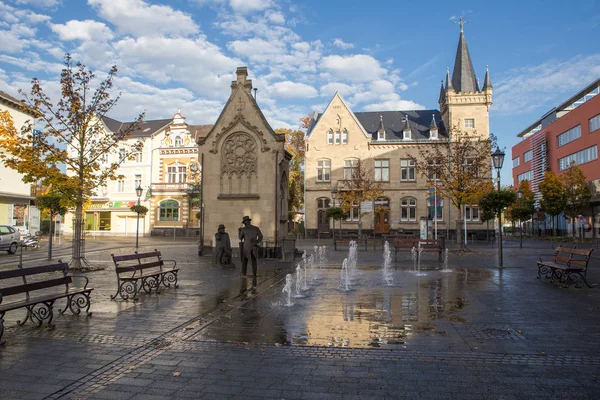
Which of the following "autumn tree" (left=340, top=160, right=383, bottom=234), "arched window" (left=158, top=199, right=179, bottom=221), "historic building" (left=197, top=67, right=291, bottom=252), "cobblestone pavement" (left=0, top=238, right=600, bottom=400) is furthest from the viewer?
"arched window" (left=158, top=199, right=179, bottom=221)

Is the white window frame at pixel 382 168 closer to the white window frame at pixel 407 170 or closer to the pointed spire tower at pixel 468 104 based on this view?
the white window frame at pixel 407 170

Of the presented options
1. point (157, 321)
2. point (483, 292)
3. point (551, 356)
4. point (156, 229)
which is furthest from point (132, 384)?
point (156, 229)

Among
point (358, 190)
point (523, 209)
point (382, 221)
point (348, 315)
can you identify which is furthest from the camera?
point (382, 221)

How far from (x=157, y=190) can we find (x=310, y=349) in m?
49.3

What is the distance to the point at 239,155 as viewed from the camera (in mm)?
20516

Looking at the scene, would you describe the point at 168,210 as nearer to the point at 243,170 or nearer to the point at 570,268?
the point at 243,170

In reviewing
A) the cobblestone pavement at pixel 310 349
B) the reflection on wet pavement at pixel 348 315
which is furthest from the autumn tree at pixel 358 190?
the cobblestone pavement at pixel 310 349

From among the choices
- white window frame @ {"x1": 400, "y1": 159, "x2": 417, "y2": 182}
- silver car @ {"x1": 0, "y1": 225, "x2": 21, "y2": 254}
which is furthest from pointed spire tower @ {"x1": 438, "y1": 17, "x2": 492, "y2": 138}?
silver car @ {"x1": 0, "y1": 225, "x2": 21, "y2": 254}

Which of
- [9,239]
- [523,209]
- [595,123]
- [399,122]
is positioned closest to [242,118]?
[9,239]

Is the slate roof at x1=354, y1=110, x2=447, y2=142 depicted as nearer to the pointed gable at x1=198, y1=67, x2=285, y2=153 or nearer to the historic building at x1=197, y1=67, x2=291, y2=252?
the pointed gable at x1=198, y1=67, x2=285, y2=153

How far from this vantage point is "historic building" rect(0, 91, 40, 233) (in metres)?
38.1

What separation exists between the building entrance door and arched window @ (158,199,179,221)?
23336 millimetres

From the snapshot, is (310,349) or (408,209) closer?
(310,349)

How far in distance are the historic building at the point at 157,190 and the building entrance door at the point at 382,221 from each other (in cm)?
2072
